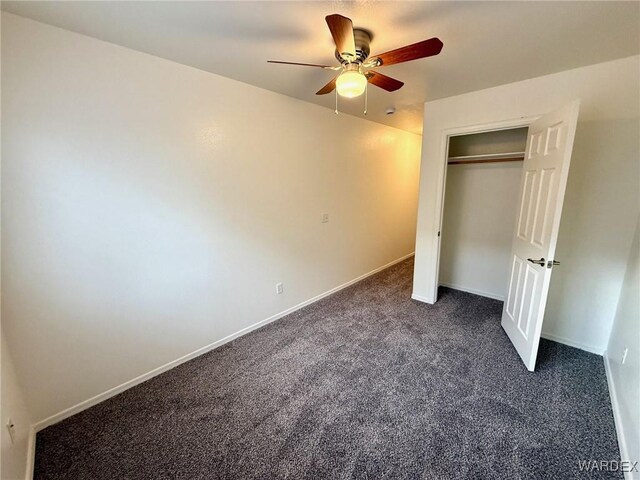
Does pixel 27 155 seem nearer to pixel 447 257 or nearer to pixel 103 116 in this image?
pixel 103 116

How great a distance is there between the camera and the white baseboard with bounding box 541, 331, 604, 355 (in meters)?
2.30

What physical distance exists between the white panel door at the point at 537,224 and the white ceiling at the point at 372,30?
1.43 feet

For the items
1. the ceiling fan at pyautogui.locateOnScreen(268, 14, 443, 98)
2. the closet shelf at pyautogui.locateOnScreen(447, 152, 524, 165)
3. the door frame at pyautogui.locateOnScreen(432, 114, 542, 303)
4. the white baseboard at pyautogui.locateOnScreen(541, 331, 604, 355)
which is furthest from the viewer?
the closet shelf at pyautogui.locateOnScreen(447, 152, 524, 165)

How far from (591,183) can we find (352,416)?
2616mm

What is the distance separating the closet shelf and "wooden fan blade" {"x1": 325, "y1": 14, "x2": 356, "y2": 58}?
252 cm

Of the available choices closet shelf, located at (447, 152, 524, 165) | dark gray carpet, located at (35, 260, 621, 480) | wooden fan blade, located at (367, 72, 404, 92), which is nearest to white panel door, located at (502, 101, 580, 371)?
dark gray carpet, located at (35, 260, 621, 480)

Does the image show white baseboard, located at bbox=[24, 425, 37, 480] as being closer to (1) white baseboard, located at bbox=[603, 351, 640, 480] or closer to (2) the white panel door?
(1) white baseboard, located at bbox=[603, 351, 640, 480]

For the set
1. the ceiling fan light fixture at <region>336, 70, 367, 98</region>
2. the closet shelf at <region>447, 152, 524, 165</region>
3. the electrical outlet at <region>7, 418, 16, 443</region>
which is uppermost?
the ceiling fan light fixture at <region>336, 70, 367, 98</region>

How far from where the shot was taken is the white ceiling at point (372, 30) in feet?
4.50

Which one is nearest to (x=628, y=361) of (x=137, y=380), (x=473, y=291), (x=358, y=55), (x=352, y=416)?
(x=352, y=416)

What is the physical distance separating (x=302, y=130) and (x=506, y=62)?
6.07 feet

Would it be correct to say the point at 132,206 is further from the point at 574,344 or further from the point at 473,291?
the point at 473,291

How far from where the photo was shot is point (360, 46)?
165 cm

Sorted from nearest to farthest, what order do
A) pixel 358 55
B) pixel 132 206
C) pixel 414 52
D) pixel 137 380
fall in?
pixel 414 52, pixel 358 55, pixel 132 206, pixel 137 380
